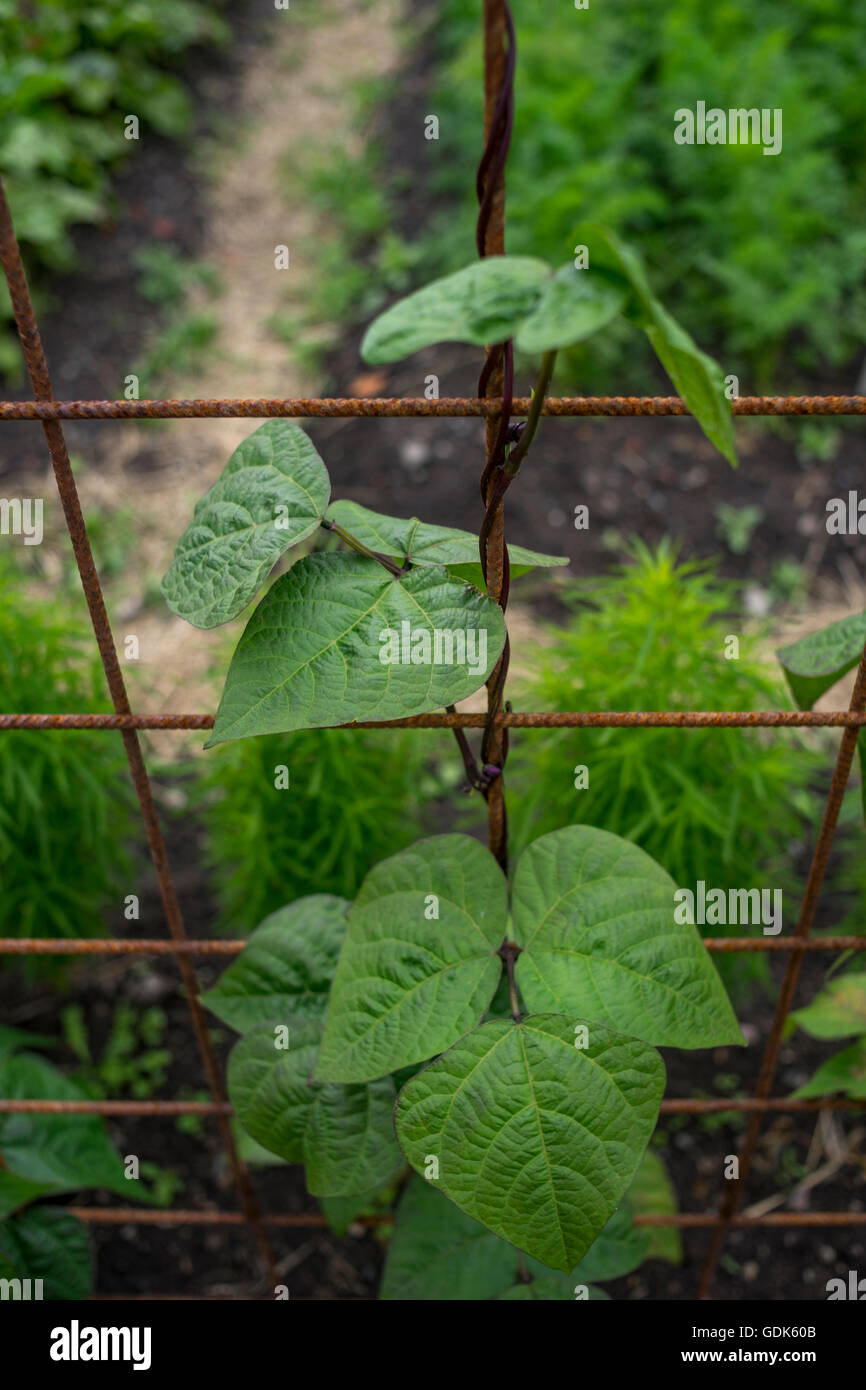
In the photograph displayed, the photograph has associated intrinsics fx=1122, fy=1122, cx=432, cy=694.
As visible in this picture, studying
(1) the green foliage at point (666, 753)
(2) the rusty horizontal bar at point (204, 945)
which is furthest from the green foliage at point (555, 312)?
(1) the green foliage at point (666, 753)

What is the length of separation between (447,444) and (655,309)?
2218 millimetres

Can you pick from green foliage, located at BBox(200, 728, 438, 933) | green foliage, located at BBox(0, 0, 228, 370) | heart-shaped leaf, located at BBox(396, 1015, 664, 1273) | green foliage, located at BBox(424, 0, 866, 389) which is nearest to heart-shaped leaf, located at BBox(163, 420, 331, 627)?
heart-shaped leaf, located at BBox(396, 1015, 664, 1273)

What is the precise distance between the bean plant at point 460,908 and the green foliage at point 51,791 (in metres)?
0.71

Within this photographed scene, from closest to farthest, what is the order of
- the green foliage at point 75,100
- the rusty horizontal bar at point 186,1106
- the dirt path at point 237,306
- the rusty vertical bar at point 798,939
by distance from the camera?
the rusty vertical bar at point 798,939 → the rusty horizontal bar at point 186,1106 → the dirt path at point 237,306 → the green foliage at point 75,100

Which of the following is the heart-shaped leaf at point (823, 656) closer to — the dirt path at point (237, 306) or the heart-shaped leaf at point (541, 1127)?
the heart-shaped leaf at point (541, 1127)

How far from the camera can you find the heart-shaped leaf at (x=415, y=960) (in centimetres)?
87

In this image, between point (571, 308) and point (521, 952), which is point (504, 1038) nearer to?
point (521, 952)

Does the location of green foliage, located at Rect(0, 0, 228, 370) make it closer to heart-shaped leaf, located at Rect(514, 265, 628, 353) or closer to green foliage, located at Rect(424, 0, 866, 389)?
green foliage, located at Rect(424, 0, 866, 389)

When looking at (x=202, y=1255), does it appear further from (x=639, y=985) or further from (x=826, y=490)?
(x=826, y=490)

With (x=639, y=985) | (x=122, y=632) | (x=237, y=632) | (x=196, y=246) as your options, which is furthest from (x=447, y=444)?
(x=639, y=985)

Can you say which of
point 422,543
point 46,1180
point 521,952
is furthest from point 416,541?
point 46,1180

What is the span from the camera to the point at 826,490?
271 centimetres

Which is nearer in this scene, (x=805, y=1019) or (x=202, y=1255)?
(x=805, y=1019)

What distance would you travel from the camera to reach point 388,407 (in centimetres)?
77
